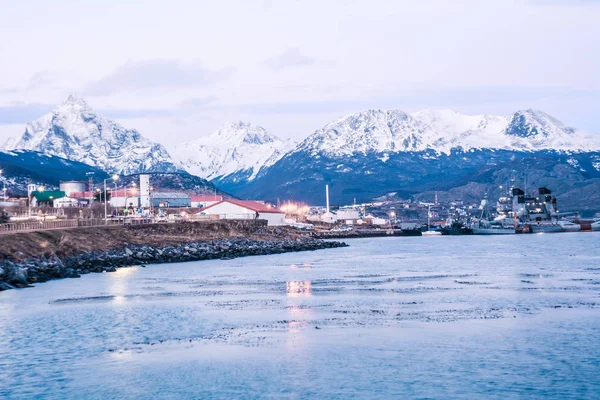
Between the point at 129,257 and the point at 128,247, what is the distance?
7.22 meters

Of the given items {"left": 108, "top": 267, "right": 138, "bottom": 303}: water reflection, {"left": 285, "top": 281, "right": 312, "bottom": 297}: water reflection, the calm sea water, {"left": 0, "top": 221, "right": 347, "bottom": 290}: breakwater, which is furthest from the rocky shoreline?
{"left": 285, "top": 281, "right": 312, "bottom": 297}: water reflection

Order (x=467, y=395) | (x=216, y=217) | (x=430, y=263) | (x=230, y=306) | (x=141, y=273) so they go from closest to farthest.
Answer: (x=467, y=395), (x=230, y=306), (x=141, y=273), (x=430, y=263), (x=216, y=217)

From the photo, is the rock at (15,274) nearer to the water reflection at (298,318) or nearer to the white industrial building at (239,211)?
the water reflection at (298,318)

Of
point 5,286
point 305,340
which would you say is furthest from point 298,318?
point 5,286

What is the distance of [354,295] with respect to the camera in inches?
1960

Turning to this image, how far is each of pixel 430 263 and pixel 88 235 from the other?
38.8m

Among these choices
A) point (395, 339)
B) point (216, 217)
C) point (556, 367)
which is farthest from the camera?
point (216, 217)

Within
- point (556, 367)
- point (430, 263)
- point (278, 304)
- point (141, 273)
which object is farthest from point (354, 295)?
point (430, 263)

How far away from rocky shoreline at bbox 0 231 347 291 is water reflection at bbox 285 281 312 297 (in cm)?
1943

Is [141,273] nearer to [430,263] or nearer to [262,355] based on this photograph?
[430,263]

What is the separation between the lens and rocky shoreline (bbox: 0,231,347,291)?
60781 mm

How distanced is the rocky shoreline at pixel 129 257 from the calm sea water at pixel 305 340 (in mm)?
4106

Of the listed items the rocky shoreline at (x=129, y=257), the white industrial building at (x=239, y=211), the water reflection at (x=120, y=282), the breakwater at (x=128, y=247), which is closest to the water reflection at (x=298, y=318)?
the water reflection at (x=120, y=282)

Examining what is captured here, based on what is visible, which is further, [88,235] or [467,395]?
[88,235]
